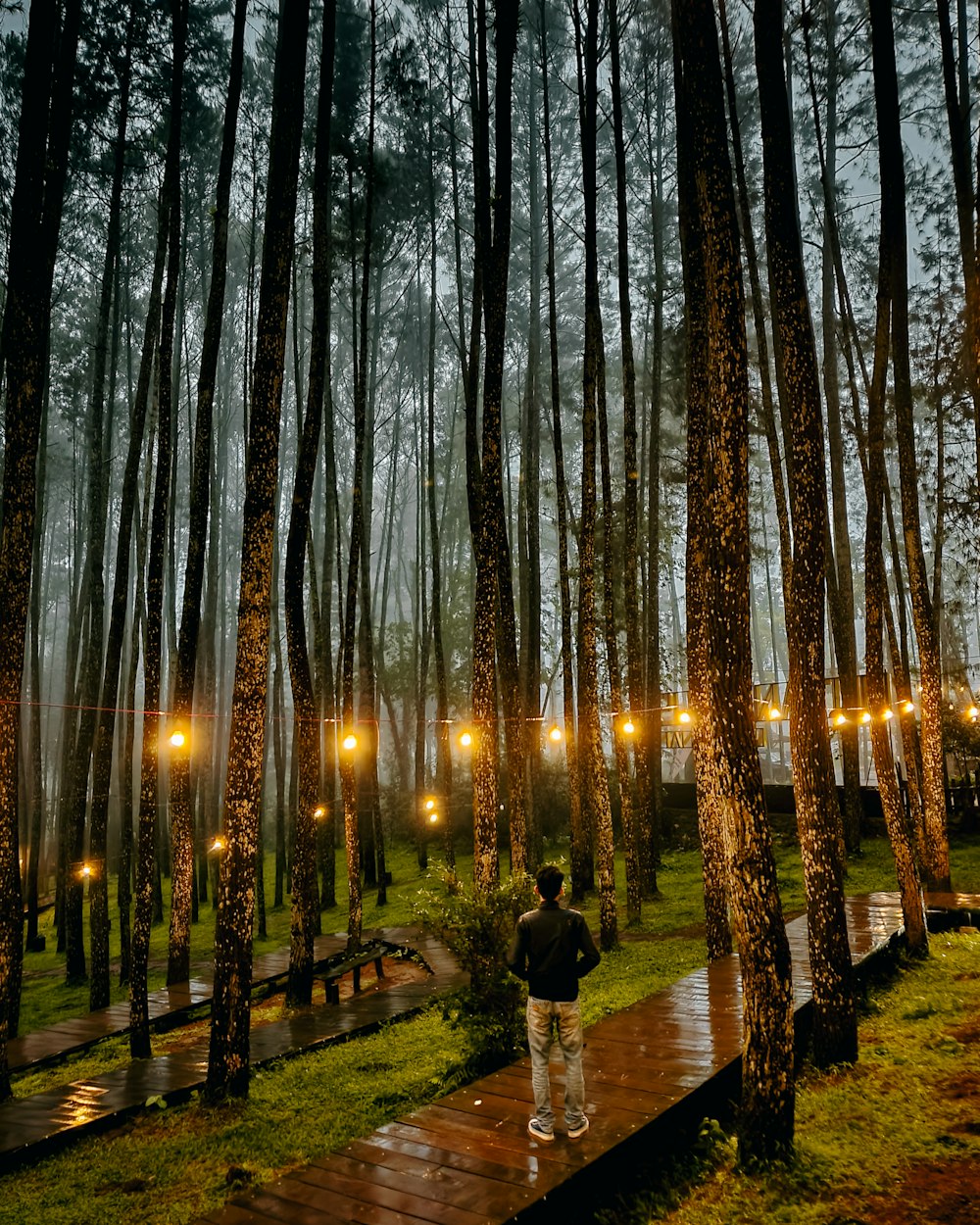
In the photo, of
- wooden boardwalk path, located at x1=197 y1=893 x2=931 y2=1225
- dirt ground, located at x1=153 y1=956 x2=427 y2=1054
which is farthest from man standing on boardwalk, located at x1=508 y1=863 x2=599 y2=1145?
dirt ground, located at x1=153 y1=956 x2=427 y2=1054

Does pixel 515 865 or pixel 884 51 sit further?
pixel 515 865

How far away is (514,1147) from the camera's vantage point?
3574 mm

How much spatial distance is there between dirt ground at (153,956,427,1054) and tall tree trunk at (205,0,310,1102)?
7.53 feet

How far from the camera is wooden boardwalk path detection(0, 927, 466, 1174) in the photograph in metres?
5.09

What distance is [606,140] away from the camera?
1619 centimetres

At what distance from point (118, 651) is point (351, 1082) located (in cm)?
485

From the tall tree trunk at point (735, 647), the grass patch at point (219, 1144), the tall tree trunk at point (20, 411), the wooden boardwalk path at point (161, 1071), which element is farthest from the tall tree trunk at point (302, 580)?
the tall tree trunk at point (735, 647)

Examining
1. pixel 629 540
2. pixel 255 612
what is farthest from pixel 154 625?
pixel 629 540

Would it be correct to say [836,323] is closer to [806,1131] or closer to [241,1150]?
[806,1131]

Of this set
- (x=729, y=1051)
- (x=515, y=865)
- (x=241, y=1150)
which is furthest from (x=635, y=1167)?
(x=515, y=865)

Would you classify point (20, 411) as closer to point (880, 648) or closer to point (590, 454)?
point (590, 454)

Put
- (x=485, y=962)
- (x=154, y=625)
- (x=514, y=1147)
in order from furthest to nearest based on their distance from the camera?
(x=154, y=625)
(x=485, y=962)
(x=514, y=1147)

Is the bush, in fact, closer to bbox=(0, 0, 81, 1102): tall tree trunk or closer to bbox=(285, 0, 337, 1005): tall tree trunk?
bbox=(285, 0, 337, 1005): tall tree trunk

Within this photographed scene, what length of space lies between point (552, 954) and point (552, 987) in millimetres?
160
